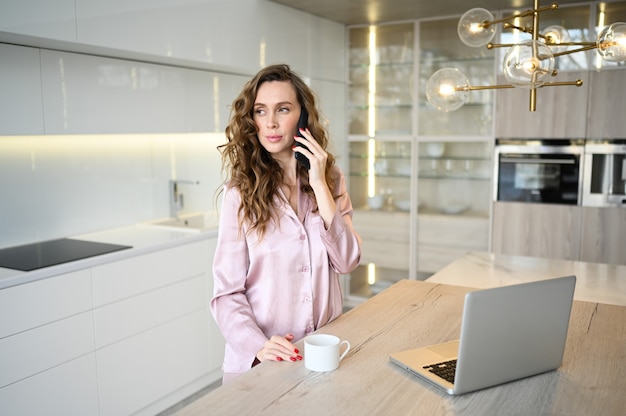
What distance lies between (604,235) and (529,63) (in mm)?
2610

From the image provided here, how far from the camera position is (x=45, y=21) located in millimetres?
2459

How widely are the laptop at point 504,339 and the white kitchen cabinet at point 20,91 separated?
2.11 m

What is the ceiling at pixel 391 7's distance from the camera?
13.0 feet

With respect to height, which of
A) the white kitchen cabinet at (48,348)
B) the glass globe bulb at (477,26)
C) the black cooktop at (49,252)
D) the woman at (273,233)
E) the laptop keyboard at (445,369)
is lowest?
the white kitchen cabinet at (48,348)

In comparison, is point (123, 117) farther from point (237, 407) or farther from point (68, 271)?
point (237, 407)

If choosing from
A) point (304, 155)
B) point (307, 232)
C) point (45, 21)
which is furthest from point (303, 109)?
point (45, 21)

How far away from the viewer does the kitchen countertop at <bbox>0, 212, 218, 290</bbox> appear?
7.97 ft

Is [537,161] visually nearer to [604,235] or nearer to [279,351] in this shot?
[604,235]

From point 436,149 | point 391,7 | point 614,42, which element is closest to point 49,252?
point 614,42

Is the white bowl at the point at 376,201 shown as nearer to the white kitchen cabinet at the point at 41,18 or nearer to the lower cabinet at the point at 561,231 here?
the lower cabinet at the point at 561,231

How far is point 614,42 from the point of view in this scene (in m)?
1.85

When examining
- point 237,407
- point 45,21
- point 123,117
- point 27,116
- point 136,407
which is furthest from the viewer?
point 123,117

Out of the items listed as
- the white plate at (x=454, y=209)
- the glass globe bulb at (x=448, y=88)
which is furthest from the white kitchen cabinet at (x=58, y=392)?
the white plate at (x=454, y=209)

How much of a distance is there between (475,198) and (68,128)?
3.07 metres
